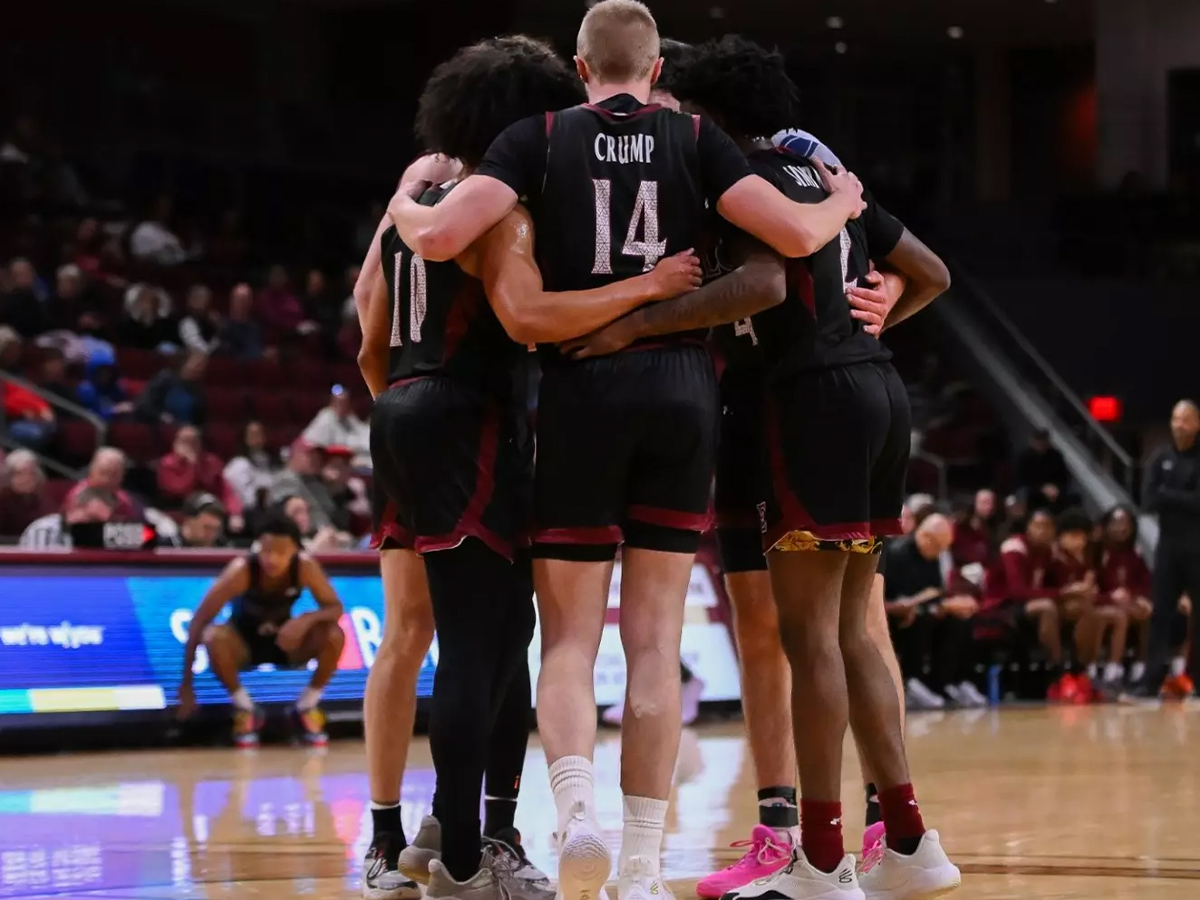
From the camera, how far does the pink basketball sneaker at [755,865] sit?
15.2 feet

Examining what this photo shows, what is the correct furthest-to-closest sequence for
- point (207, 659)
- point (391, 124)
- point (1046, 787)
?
point (391, 124) < point (207, 659) < point (1046, 787)

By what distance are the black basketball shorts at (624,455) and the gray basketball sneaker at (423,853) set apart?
0.93m

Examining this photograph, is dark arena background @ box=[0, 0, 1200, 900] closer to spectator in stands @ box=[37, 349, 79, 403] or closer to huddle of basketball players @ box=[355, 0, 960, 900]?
spectator in stands @ box=[37, 349, 79, 403]

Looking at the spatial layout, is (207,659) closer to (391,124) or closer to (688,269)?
(688,269)

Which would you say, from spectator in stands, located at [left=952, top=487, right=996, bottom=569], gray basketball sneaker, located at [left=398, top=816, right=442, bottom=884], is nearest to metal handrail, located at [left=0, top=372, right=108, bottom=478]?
spectator in stands, located at [left=952, top=487, right=996, bottom=569]

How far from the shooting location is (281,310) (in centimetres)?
1812

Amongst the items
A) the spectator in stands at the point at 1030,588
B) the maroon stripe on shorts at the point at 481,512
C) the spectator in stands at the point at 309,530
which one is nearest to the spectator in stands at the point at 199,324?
the spectator in stands at the point at 309,530

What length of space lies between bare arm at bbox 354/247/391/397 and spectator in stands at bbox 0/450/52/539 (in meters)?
7.18

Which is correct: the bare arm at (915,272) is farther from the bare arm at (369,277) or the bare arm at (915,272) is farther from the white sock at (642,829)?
the white sock at (642,829)

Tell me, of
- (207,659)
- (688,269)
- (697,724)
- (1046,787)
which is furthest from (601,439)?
(697,724)

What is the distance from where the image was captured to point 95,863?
5.30 metres

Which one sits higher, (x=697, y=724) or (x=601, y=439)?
(x=601, y=439)

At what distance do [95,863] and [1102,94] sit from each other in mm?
22844

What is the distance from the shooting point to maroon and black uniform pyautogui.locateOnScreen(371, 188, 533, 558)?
4.41 metres
